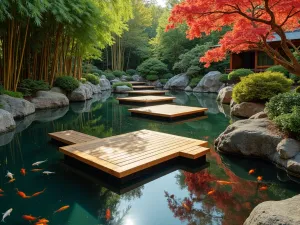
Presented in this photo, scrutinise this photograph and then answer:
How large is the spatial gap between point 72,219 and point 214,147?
9.96ft

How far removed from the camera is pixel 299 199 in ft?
6.63

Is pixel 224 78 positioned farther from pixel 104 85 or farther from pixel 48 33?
pixel 48 33

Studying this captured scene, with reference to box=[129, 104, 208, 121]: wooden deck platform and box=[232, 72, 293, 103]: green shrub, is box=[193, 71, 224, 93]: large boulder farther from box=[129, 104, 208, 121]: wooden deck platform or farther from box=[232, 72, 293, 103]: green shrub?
box=[232, 72, 293, 103]: green shrub

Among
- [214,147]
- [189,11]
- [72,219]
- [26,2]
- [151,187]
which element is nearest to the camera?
[72,219]

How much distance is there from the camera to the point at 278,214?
69.9 inches

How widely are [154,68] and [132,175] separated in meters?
18.5

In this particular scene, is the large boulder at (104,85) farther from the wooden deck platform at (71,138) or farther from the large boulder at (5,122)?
the wooden deck platform at (71,138)

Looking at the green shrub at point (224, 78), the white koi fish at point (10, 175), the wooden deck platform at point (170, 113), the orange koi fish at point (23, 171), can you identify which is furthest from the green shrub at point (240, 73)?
the white koi fish at point (10, 175)

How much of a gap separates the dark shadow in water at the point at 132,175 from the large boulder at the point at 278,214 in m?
1.60

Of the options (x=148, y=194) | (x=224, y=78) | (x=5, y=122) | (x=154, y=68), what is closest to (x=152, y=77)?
(x=154, y=68)

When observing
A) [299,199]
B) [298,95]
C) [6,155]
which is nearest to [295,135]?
[298,95]

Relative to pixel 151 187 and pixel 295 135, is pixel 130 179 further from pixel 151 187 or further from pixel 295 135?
pixel 295 135

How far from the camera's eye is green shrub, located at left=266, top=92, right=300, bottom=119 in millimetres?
4578

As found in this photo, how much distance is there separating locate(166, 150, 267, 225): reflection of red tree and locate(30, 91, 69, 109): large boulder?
7392mm
